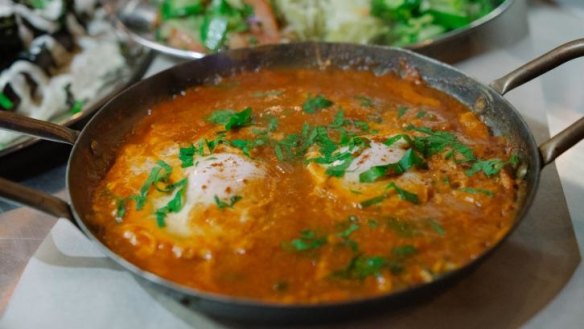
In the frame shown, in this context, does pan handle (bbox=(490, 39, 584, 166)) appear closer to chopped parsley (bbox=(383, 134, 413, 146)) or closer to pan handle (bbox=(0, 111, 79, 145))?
chopped parsley (bbox=(383, 134, 413, 146))

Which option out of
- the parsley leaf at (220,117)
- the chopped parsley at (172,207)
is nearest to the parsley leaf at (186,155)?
the chopped parsley at (172,207)

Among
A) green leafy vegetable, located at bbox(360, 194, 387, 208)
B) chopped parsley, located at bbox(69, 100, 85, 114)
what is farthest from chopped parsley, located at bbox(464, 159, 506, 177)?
chopped parsley, located at bbox(69, 100, 85, 114)

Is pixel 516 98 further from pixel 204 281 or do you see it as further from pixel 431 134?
pixel 204 281

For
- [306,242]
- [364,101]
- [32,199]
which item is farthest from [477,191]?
[32,199]

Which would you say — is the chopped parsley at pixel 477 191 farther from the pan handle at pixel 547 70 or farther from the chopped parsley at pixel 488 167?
the pan handle at pixel 547 70

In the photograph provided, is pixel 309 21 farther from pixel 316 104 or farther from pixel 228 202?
pixel 228 202
